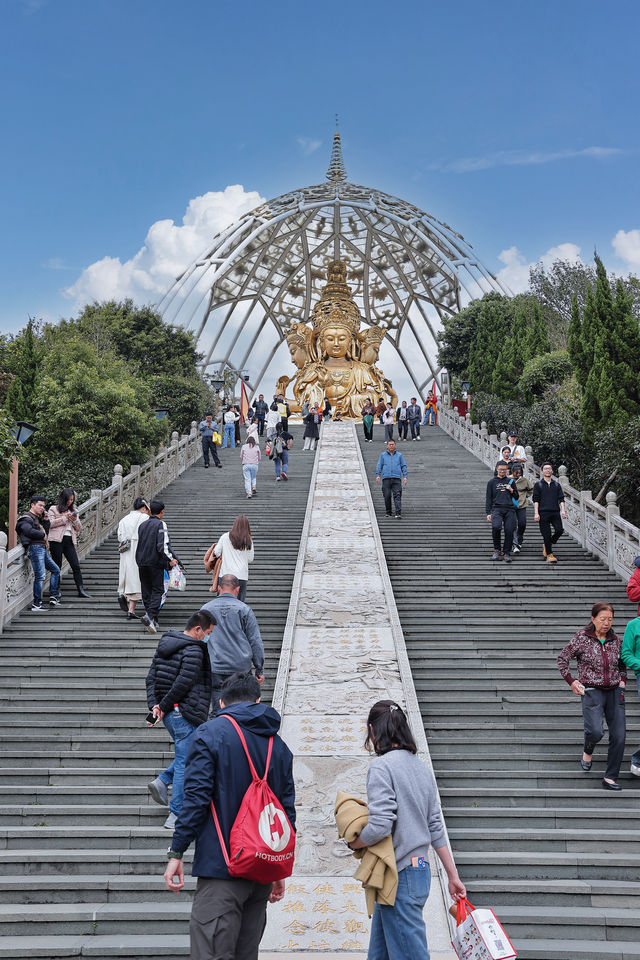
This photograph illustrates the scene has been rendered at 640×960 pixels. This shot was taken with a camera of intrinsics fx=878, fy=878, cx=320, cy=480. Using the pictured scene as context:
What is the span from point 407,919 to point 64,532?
808cm

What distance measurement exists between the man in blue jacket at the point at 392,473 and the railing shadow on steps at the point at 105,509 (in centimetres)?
430

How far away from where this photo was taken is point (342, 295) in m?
39.3

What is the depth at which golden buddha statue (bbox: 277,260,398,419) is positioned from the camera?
36.7 metres

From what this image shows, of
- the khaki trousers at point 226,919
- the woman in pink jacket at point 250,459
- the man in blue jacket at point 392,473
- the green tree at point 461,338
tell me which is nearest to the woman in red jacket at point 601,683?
the khaki trousers at point 226,919

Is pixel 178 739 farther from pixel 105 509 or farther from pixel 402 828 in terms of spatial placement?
pixel 105 509

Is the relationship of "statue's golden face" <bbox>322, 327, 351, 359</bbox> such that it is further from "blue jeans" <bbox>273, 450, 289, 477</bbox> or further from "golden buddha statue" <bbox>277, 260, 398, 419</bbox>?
"blue jeans" <bbox>273, 450, 289, 477</bbox>

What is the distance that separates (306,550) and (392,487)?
3.03 metres

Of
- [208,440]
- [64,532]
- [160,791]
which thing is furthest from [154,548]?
[208,440]

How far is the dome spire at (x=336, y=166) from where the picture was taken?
50062 mm

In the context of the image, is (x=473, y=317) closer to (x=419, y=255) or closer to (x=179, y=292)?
(x=419, y=255)

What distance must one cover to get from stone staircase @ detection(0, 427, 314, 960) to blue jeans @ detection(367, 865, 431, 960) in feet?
5.38

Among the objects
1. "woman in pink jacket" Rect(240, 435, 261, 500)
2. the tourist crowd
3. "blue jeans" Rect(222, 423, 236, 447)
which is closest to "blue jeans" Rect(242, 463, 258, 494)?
"woman in pink jacket" Rect(240, 435, 261, 500)

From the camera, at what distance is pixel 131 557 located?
9688mm

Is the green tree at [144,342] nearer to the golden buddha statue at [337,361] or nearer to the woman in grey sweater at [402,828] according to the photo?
the golden buddha statue at [337,361]
